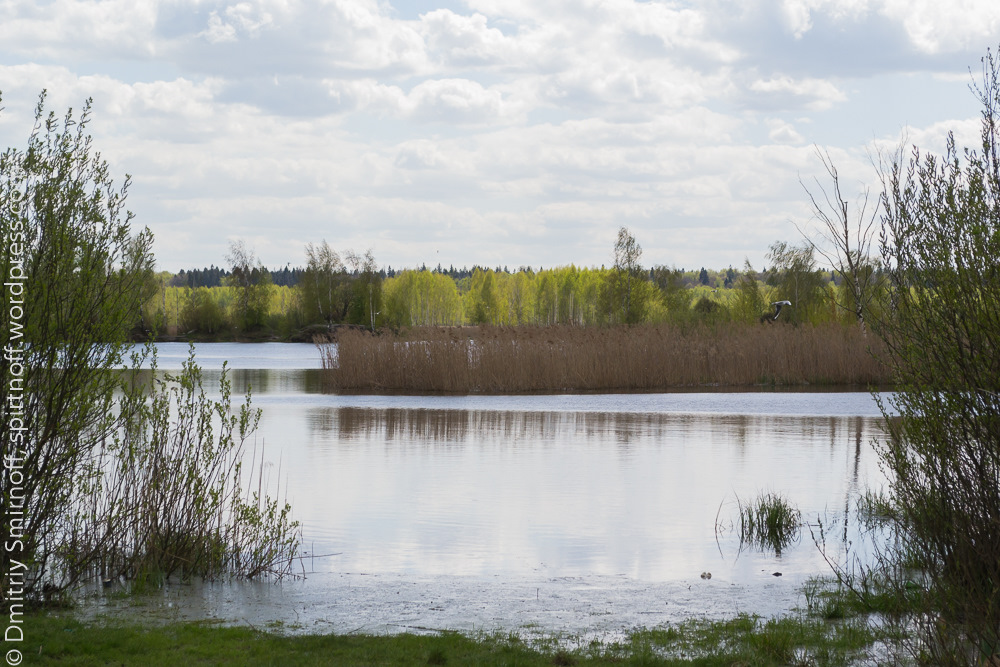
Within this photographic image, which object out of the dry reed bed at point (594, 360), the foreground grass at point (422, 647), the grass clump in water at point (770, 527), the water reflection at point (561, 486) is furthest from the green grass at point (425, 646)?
the dry reed bed at point (594, 360)

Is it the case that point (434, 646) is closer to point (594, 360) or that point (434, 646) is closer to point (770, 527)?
point (770, 527)

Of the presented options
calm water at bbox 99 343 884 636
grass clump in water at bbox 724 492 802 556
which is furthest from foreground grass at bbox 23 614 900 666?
grass clump in water at bbox 724 492 802 556

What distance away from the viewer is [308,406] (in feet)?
90.5

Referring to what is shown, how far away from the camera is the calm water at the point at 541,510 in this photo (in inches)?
314

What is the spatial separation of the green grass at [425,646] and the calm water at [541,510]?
1.70ft

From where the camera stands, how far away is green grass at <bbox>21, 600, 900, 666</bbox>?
6191mm

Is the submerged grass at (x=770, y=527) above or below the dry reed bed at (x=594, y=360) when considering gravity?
below

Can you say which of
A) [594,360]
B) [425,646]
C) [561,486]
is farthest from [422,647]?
[594,360]

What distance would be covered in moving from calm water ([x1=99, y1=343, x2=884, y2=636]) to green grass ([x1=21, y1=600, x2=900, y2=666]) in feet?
1.70

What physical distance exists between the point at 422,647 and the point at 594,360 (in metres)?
26.3

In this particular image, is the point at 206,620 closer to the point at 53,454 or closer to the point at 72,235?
the point at 53,454

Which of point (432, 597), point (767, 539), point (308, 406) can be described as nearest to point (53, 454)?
point (432, 597)

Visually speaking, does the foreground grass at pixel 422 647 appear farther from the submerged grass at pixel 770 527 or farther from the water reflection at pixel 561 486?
the submerged grass at pixel 770 527

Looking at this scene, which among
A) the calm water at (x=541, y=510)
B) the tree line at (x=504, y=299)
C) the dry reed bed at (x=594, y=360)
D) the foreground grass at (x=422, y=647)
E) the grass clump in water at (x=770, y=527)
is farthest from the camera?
the tree line at (x=504, y=299)
